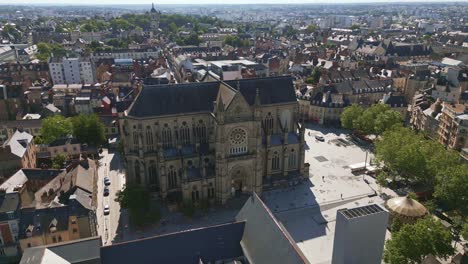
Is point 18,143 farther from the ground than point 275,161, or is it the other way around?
point 18,143

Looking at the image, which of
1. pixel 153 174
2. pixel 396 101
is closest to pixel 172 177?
pixel 153 174

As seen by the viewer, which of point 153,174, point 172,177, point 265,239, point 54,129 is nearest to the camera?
point 265,239

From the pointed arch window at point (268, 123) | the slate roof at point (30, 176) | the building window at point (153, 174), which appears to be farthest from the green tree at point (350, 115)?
the slate roof at point (30, 176)

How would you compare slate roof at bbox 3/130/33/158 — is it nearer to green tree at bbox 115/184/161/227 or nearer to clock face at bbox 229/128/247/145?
green tree at bbox 115/184/161/227

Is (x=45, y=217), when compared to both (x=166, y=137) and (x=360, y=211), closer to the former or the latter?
(x=166, y=137)

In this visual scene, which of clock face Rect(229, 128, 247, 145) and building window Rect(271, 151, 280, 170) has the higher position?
clock face Rect(229, 128, 247, 145)

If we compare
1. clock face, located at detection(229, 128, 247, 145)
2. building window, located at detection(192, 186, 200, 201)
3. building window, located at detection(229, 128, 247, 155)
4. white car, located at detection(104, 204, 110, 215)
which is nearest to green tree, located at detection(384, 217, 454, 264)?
building window, located at detection(229, 128, 247, 155)

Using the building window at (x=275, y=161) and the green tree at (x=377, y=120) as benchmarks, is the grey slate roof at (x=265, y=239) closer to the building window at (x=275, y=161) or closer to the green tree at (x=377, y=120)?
the building window at (x=275, y=161)

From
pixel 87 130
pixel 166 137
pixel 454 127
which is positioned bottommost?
pixel 87 130
